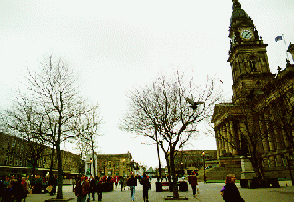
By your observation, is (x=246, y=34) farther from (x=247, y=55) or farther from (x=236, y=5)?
(x=236, y=5)

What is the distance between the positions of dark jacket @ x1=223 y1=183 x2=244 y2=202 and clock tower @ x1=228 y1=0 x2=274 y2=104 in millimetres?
54214

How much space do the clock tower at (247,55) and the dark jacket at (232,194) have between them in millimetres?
54214

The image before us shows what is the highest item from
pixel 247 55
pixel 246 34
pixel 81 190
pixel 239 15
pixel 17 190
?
pixel 239 15

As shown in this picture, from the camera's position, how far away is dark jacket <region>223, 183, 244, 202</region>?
5758 millimetres

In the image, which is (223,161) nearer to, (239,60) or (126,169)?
(239,60)

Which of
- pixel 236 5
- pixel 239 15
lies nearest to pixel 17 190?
pixel 239 15

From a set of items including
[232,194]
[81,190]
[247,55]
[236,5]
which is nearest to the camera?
[232,194]

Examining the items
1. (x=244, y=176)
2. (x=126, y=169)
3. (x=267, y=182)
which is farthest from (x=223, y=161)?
(x=126, y=169)

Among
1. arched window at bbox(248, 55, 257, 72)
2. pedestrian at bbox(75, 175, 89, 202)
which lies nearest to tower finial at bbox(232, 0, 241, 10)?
Answer: arched window at bbox(248, 55, 257, 72)

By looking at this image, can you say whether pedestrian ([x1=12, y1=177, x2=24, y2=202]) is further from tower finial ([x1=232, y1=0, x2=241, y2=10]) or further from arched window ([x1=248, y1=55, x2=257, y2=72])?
tower finial ([x1=232, y1=0, x2=241, y2=10])

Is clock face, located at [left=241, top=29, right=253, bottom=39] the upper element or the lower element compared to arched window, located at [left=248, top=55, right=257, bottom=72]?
upper

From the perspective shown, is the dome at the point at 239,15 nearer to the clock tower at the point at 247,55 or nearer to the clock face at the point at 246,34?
the clock tower at the point at 247,55

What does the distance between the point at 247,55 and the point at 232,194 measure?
60.6 metres

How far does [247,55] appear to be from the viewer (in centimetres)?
5950
